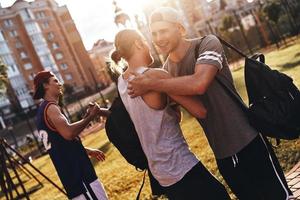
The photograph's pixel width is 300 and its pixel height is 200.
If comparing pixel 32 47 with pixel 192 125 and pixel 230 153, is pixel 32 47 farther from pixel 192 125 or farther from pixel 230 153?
pixel 230 153

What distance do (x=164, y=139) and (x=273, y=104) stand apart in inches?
32.2

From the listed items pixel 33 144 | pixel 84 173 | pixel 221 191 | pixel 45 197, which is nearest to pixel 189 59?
pixel 221 191

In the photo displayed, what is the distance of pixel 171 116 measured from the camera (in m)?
2.81

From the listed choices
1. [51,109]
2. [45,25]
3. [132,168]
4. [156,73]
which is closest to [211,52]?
[156,73]

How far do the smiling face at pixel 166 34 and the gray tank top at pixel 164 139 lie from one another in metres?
0.38

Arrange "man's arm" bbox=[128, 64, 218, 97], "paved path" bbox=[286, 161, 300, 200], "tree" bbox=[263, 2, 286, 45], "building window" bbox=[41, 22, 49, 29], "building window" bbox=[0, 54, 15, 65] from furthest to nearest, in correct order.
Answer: "building window" bbox=[41, 22, 49, 29] → "building window" bbox=[0, 54, 15, 65] → "tree" bbox=[263, 2, 286, 45] → "paved path" bbox=[286, 161, 300, 200] → "man's arm" bbox=[128, 64, 218, 97]

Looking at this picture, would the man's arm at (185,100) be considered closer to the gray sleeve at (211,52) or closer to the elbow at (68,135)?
the gray sleeve at (211,52)

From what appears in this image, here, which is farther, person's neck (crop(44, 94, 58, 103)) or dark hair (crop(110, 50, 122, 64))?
person's neck (crop(44, 94, 58, 103))

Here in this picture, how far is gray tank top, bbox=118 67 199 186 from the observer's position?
2781 millimetres

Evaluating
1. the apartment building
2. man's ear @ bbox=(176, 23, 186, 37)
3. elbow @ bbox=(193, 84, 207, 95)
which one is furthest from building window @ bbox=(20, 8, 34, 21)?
elbow @ bbox=(193, 84, 207, 95)

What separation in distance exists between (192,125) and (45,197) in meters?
5.08

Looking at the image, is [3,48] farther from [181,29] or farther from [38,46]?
[181,29]

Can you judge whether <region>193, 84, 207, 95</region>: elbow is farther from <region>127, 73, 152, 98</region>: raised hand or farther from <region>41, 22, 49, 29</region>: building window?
<region>41, 22, 49, 29</region>: building window

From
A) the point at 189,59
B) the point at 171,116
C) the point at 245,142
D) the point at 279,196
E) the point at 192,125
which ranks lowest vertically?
the point at 192,125
